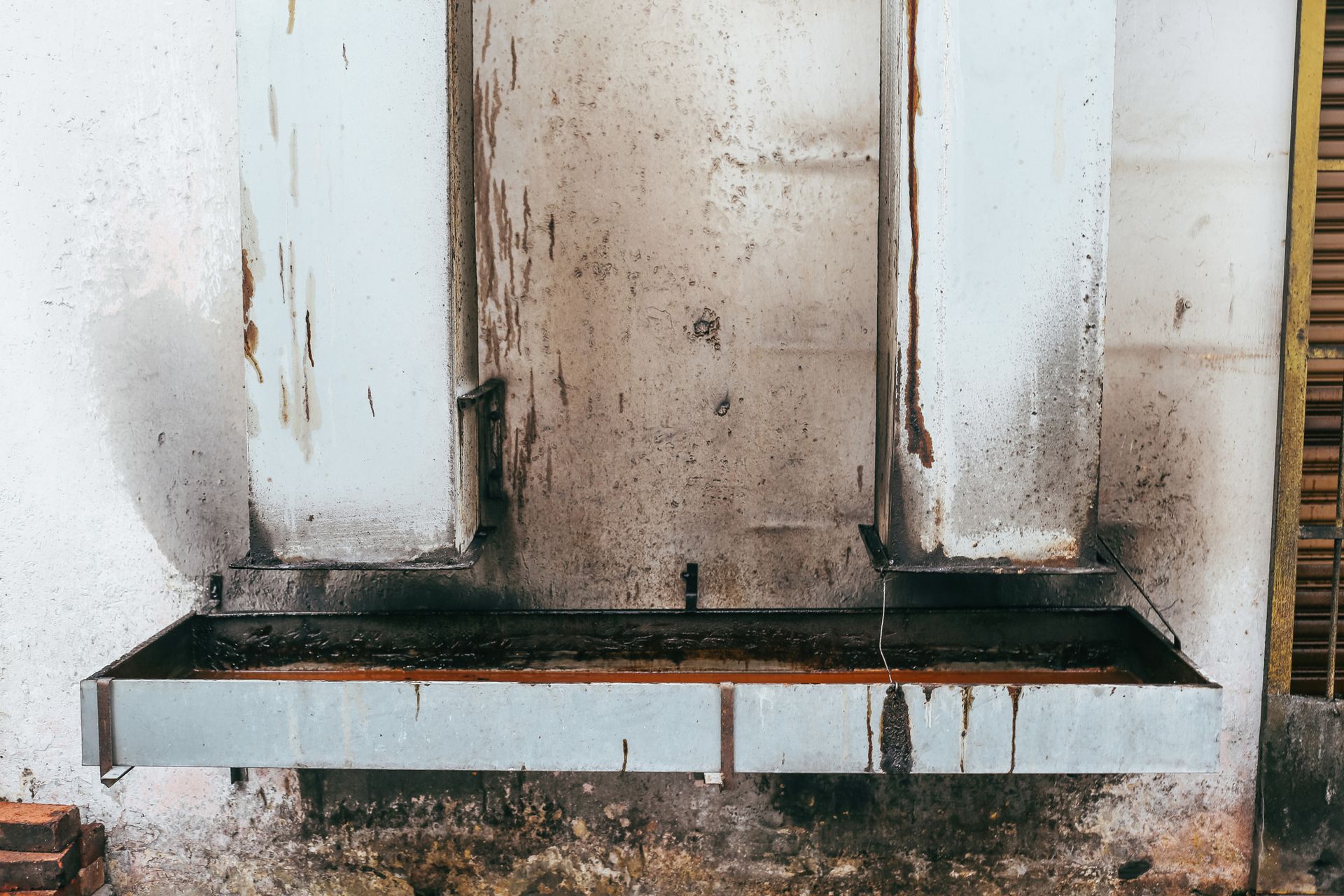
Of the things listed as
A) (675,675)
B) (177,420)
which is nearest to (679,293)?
(675,675)

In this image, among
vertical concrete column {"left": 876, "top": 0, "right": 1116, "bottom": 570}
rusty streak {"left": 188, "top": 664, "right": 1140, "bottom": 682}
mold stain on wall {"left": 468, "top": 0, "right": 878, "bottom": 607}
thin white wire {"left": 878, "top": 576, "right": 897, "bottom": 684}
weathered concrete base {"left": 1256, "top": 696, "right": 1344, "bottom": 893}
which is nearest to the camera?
vertical concrete column {"left": 876, "top": 0, "right": 1116, "bottom": 570}

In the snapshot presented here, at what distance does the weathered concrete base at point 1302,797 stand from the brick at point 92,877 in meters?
3.66

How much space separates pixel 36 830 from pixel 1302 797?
12.8 ft

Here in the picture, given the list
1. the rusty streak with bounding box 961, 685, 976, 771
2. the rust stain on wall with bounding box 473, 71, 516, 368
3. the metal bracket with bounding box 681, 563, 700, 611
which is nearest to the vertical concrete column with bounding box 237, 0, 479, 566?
the rust stain on wall with bounding box 473, 71, 516, 368

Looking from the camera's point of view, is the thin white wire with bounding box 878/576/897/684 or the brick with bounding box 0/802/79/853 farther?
the brick with bounding box 0/802/79/853

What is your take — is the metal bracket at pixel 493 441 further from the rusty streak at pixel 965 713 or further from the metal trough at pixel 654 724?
the rusty streak at pixel 965 713

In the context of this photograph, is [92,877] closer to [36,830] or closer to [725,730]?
[36,830]

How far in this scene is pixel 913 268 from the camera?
1.91 m

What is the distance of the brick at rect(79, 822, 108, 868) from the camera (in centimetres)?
255

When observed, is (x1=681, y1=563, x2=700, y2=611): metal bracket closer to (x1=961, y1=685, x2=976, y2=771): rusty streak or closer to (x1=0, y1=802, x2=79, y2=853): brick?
(x1=961, y1=685, x2=976, y2=771): rusty streak

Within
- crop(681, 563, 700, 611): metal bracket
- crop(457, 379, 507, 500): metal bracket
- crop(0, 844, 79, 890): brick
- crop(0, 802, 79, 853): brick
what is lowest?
crop(0, 844, 79, 890): brick

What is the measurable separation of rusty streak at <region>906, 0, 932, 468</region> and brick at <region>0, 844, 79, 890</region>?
2.79m

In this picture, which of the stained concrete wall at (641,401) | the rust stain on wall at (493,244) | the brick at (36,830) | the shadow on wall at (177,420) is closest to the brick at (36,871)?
the brick at (36,830)

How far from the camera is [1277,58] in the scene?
2.36 m
